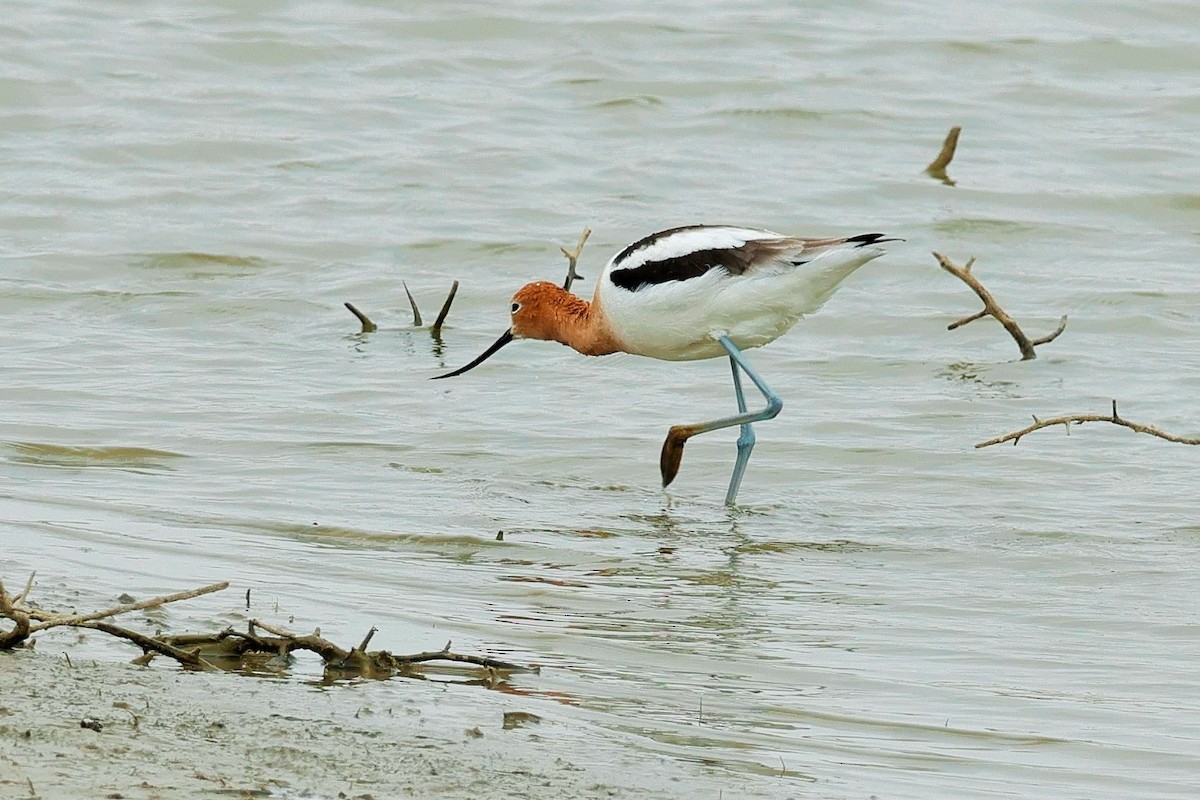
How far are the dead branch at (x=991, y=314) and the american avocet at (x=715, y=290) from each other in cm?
127

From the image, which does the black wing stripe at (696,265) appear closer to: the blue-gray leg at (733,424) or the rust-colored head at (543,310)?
the blue-gray leg at (733,424)

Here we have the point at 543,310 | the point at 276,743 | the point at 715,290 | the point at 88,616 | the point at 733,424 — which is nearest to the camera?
the point at 276,743

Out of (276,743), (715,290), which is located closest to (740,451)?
(715,290)

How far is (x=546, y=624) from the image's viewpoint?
5711mm

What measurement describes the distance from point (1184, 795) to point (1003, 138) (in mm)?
12403

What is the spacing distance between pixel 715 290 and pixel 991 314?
2613 mm

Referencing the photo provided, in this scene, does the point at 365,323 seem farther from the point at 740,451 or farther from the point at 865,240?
the point at 865,240

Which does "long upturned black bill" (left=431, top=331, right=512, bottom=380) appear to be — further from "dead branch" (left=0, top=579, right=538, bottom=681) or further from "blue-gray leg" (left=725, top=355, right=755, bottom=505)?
"dead branch" (left=0, top=579, right=538, bottom=681)

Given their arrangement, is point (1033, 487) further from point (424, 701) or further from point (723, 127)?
point (723, 127)

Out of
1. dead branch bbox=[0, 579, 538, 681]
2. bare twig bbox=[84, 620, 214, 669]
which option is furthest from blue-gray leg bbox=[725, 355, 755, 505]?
bare twig bbox=[84, 620, 214, 669]

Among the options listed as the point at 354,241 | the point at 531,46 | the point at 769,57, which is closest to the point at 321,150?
the point at 354,241

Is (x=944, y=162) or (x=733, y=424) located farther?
(x=944, y=162)

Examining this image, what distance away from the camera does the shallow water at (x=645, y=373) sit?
5.37 m

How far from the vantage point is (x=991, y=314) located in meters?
10.1
